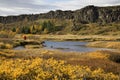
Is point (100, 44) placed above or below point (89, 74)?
below

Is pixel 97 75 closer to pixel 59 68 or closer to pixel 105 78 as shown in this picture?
pixel 105 78

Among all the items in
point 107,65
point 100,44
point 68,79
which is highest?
point 68,79

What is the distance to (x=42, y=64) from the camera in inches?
719

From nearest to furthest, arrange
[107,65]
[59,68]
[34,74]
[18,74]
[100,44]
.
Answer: [18,74] < [34,74] < [59,68] < [107,65] < [100,44]

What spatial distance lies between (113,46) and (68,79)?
73.5 meters

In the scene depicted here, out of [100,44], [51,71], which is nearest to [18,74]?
[51,71]

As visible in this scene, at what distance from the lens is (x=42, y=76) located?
1485 cm

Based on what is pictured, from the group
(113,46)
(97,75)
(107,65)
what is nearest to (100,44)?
(113,46)

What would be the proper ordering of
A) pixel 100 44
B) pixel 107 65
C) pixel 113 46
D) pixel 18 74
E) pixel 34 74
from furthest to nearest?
pixel 100 44 → pixel 113 46 → pixel 107 65 → pixel 34 74 → pixel 18 74

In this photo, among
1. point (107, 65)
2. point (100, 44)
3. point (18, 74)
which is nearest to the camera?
point (18, 74)

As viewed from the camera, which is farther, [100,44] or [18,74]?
[100,44]

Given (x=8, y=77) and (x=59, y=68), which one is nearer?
(x=8, y=77)

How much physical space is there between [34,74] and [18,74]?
4.92ft

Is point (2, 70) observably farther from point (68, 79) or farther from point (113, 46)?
point (113, 46)
